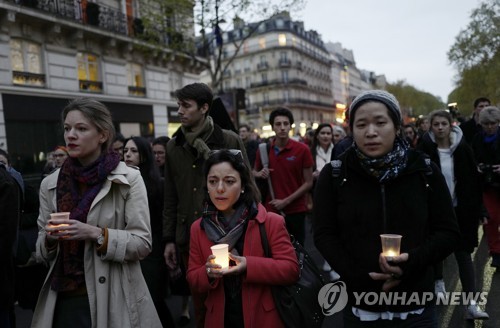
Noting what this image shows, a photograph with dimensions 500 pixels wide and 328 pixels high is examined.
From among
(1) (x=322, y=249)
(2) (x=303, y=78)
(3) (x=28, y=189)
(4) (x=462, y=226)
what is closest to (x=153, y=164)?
(3) (x=28, y=189)

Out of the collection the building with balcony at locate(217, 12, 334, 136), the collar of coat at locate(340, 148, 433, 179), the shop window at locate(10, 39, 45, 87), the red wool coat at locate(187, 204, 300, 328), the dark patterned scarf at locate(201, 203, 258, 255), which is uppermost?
the building with balcony at locate(217, 12, 334, 136)

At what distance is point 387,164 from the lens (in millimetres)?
2275

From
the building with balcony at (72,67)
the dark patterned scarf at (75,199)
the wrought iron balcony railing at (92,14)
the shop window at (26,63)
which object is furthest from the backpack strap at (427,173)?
the wrought iron balcony railing at (92,14)

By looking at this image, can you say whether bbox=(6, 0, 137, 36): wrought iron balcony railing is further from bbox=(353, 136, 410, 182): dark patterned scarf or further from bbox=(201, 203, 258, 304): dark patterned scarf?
bbox=(353, 136, 410, 182): dark patterned scarf

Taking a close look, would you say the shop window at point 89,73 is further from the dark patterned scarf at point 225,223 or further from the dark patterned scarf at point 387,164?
the dark patterned scarf at point 387,164

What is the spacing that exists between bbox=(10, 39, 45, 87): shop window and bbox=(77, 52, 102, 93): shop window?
200cm

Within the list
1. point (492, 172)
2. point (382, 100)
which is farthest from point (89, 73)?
point (382, 100)

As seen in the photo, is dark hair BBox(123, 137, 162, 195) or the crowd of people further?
dark hair BBox(123, 137, 162, 195)

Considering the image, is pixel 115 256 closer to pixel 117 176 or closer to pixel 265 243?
pixel 117 176

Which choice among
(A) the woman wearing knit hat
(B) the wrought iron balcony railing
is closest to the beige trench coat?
(A) the woman wearing knit hat

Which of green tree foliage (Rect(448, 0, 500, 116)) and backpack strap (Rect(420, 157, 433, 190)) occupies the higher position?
green tree foliage (Rect(448, 0, 500, 116))

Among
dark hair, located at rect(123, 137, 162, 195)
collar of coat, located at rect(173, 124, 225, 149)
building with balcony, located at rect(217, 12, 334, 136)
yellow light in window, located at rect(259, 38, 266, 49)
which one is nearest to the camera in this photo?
collar of coat, located at rect(173, 124, 225, 149)

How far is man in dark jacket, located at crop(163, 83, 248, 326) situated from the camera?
368 cm

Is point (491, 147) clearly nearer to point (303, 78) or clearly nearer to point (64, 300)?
point (64, 300)
